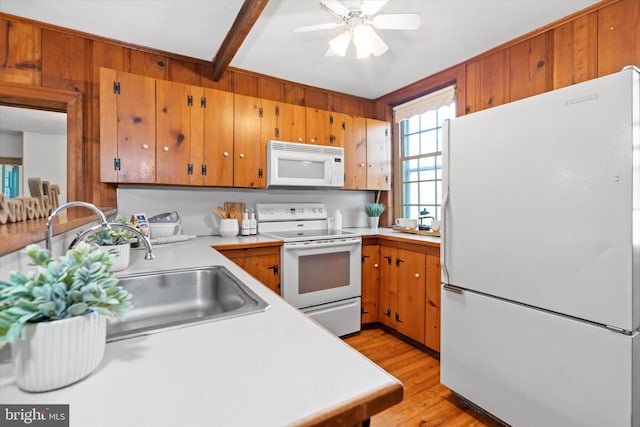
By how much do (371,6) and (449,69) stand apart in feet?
4.80

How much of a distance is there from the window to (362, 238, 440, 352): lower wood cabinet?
674 mm

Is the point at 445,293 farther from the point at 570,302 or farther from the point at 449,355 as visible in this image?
the point at 570,302

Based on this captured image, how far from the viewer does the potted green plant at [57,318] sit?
0.47 metres

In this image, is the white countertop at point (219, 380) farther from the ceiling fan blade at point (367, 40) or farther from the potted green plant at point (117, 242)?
the ceiling fan blade at point (367, 40)

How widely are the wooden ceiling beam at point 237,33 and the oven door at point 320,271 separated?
4.95 feet

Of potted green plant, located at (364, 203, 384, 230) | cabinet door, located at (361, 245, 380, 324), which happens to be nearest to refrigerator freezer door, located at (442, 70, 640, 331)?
cabinet door, located at (361, 245, 380, 324)

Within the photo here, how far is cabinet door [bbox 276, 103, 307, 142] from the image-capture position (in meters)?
2.74

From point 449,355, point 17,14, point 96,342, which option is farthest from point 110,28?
point 449,355

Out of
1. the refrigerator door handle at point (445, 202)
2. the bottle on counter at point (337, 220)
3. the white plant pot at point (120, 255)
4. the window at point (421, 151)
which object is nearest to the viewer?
the white plant pot at point (120, 255)

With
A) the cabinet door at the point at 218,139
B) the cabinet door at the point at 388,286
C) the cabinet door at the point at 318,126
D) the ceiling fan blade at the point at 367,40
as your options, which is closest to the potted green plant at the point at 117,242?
the cabinet door at the point at 218,139

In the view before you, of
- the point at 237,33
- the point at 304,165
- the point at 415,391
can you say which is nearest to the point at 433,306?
the point at 415,391

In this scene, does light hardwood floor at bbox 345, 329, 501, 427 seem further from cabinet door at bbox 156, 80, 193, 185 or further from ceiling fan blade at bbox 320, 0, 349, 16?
ceiling fan blade at bbox 320, 0, 349, 16

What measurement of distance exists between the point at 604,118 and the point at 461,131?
0.64 metres

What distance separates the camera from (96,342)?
1.77 feet
